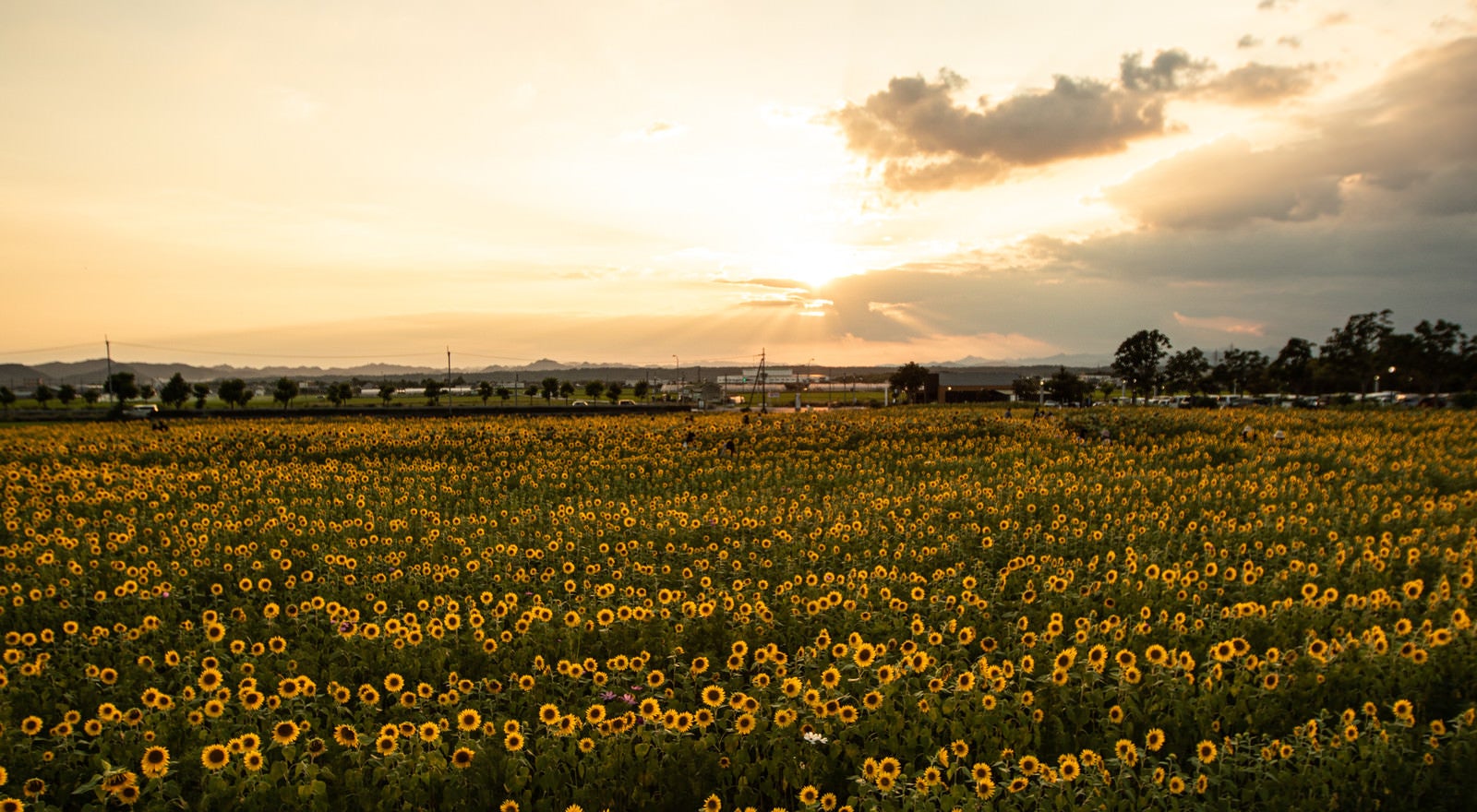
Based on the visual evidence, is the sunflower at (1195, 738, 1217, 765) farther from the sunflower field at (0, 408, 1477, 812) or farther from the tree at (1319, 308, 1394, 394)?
the tree at (1319, 308, 1394, 394)

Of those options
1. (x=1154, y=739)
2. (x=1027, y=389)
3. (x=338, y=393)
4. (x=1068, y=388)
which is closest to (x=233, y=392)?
(x=338, y=393)

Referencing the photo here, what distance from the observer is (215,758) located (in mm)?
4668

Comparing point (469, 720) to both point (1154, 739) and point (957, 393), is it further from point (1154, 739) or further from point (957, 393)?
point (957, 393)

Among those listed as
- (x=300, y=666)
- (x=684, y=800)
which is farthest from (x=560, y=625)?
(x=684, y=800)

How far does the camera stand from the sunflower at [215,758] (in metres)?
4.60

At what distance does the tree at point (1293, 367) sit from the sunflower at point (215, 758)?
400ft

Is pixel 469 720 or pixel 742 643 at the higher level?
pixel 742 643

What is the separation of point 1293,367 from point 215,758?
125m

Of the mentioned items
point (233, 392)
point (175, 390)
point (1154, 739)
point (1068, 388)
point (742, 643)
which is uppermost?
point (1068, 388)

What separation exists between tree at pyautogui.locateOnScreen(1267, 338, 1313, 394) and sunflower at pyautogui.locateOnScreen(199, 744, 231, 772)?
121904mm

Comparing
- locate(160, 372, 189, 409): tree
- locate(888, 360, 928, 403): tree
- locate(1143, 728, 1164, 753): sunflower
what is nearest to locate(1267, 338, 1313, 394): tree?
locate(888, 360, 928, 403): tree

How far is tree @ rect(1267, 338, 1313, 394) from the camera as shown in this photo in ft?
328

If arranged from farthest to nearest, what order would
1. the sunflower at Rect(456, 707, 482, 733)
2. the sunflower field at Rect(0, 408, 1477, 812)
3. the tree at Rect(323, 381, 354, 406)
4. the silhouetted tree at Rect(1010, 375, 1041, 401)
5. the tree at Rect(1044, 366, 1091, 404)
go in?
the silhouetted tree at Rect(1010, 375, 1041, 401)
the tree at Rect(1044, 366, 1091, 404)
the tree at Rect(323, 381, 354, 406)
the sunflower at Rect(456, 707, 482, 733)
the sunflower field at Rect(0, 408, 1477, 812)

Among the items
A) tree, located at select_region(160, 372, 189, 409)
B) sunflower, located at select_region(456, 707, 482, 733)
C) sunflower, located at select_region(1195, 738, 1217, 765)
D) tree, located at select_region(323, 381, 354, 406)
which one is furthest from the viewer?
tree, located at select_region(323, 381, 354, 406)
